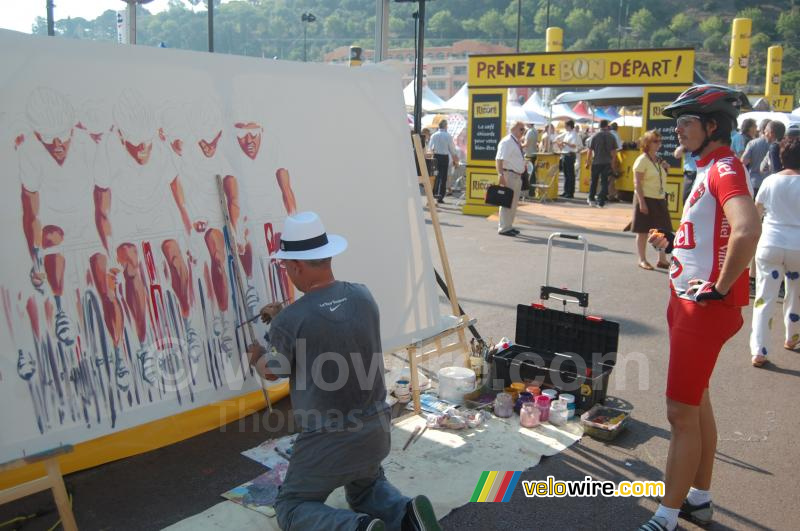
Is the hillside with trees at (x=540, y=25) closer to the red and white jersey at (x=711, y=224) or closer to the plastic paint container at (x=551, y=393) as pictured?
the plastic paint container at (x=551, y=393)

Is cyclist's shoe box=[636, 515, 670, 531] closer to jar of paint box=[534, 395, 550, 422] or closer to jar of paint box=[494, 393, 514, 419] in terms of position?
jar of paint box=[534, 395, 550, 422]

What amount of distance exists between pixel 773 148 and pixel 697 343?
5.82 m

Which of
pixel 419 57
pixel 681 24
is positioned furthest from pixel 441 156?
pixel 681 24

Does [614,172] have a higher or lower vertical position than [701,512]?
higher

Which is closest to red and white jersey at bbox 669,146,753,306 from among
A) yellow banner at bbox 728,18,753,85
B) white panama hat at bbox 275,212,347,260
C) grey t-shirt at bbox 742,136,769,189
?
white panama hat at bbox 275,212,347,260

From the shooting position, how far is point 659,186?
8.38 meters

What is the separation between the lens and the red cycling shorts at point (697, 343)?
117 inches

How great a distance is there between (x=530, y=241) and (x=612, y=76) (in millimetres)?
4220

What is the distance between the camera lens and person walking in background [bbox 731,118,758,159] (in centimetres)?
1074

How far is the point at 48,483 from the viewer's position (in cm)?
283

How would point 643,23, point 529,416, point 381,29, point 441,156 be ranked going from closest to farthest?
point 529,416, point 381,29, point 441,156, point 643,23

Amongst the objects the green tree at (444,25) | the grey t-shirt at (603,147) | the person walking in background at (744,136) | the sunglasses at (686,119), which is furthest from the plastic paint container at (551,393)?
the green tree at (444,25)

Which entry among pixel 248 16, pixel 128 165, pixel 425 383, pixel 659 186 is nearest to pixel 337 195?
pixel 128 165

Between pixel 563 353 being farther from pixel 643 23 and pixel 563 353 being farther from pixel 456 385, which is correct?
pixel 643 23
